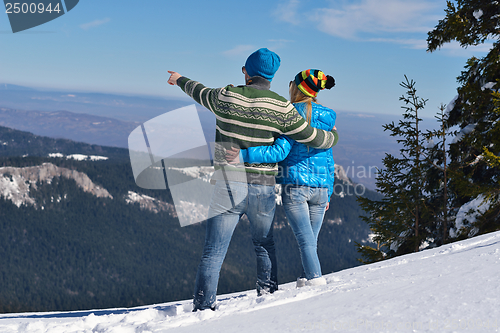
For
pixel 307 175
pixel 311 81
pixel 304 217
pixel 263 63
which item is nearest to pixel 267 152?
pixel 307 175

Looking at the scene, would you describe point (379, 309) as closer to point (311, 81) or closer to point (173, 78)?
point (311, 81)

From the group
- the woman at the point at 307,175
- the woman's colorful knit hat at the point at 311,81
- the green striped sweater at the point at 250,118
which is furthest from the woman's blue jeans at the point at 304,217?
the woman's colorful knit hat at the point at 311,81

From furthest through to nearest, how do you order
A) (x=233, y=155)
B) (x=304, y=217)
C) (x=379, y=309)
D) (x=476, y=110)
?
1. (x=476, y=110)
2. (x=304, y=217)
3. (x=233, y=155)
4. (x=379, y=309)

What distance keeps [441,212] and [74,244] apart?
156m

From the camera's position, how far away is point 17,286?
11688 centimetres

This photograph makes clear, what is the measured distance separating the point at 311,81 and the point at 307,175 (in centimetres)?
101

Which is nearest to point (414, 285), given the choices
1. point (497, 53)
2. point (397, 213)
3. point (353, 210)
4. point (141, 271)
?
point (497, 53)

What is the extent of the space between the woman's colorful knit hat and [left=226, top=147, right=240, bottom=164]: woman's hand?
3.89 ft

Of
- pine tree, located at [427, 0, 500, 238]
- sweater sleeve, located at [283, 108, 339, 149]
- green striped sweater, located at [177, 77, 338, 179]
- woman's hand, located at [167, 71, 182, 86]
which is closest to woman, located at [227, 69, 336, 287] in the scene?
sweater sleeve, located at [283, 108, 339, 149]

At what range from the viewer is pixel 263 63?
333 centimetres

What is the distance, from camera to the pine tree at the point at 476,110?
10.3 m

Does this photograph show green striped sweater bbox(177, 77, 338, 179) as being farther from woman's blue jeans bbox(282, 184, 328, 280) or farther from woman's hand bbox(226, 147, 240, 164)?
woman's blue jeans bbox(282, 184, 328, 280)

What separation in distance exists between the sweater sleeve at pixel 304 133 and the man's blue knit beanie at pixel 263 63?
1.40 ft

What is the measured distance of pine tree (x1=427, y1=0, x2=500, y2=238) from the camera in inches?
404
